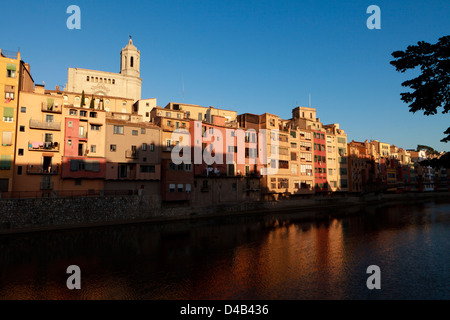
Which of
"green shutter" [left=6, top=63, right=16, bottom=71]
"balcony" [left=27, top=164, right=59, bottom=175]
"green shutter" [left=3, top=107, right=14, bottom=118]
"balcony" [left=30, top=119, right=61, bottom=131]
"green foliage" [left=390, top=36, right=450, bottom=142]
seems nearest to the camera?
"green foliage" [left=390, top=36, right=450, bottom=142]

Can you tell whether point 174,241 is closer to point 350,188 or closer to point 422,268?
point 422,268

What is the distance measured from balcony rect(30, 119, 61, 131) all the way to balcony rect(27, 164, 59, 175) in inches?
235

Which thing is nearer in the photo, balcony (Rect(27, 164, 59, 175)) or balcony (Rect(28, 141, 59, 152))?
balcony (Rect(27, 164, 59, 175))

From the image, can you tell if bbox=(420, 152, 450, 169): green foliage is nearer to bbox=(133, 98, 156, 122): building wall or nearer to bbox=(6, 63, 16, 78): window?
bbox=(6, 63, 16, 78): window

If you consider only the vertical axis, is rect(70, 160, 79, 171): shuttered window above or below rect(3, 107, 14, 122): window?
below

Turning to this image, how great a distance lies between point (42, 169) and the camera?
42.3m

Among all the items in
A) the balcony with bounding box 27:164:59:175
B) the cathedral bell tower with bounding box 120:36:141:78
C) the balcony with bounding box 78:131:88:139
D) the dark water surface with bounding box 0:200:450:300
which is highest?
the cathedral bell tower with bounding box 120:36:141:78

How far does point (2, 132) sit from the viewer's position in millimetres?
40625

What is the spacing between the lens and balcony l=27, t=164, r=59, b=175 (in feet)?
137

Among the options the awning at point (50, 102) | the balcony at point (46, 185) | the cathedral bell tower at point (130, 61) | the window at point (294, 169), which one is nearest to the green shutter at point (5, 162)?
the balcony at point (46, 185)

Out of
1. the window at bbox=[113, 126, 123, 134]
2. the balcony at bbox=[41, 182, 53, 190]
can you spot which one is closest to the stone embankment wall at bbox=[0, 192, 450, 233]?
the balcony at bbox=[41, 182, 53, 190]

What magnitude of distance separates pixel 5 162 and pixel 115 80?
61.3 meters

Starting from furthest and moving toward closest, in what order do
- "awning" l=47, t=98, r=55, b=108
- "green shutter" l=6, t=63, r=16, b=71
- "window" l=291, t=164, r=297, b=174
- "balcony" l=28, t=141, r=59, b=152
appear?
1. "window" l=291, t=164, r=297, b=174
2. "awning" l=47, t=98, r=55, b=108
3. "balcony" l=28, t=141, r=59, b=152
4. "green shutter" l=6, t=63, r=16, b=71
